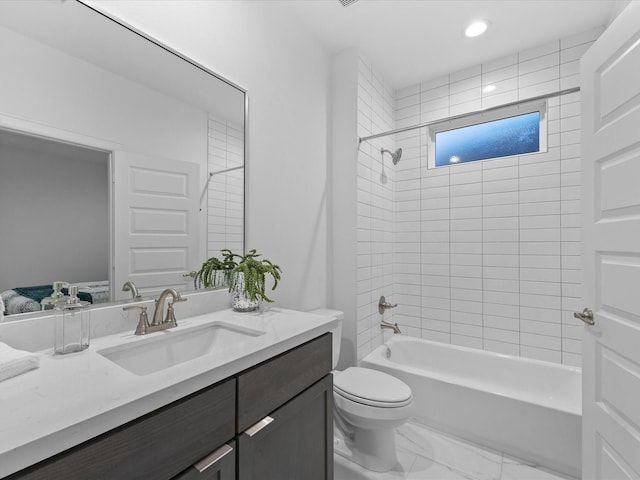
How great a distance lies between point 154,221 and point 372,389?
54.1 inches

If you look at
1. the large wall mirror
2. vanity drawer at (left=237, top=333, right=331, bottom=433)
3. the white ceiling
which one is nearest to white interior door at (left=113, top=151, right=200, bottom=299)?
the large wall mirror

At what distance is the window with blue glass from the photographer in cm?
241

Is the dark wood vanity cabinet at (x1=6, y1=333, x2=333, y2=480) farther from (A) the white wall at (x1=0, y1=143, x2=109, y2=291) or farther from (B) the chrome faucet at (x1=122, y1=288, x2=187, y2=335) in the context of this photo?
(A) the white wall at (x1=0, y1=143, x2=109, y2=291)

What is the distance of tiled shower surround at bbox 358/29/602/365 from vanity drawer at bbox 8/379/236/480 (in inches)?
60.6

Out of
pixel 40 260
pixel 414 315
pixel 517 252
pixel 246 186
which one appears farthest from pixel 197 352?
pixel 517 252

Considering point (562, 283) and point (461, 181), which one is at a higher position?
point (461, 181)

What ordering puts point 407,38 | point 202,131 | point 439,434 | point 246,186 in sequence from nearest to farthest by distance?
1. point 202,131
2. point 246,186
3. point 439,434
4. point 407,38

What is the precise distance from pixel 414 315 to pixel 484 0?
2.35 metres

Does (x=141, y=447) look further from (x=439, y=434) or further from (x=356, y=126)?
(x=356, y=126)

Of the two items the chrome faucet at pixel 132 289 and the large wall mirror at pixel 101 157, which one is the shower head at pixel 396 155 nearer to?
the large wall mirror at pixel 101 157

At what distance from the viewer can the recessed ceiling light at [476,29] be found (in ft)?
6.71

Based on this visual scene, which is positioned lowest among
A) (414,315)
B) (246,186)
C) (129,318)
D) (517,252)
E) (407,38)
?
(414,315)

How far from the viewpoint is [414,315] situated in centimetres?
283

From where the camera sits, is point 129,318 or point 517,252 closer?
point 129,318
